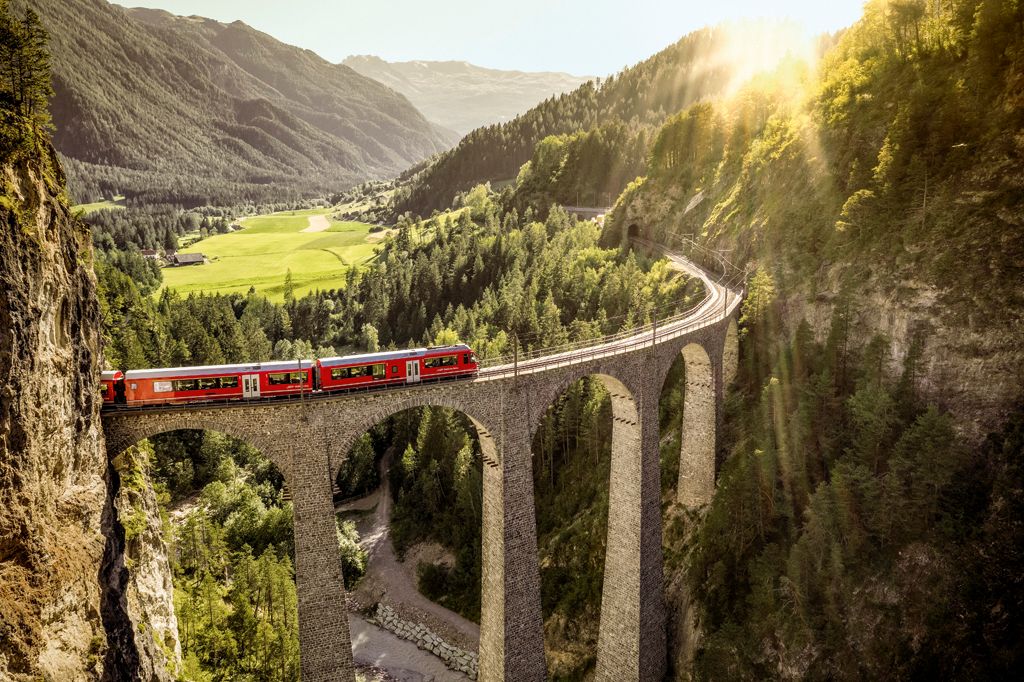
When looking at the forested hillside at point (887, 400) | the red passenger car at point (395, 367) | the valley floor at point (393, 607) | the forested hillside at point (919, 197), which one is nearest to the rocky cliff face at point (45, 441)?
the red passenger car at point (395, 367)

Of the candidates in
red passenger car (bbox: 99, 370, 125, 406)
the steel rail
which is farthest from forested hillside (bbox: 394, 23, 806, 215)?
red passenger car (bbox: 99, 370, 125, 406)

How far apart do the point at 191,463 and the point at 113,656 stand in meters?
46.9

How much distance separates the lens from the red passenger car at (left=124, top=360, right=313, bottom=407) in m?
30.2

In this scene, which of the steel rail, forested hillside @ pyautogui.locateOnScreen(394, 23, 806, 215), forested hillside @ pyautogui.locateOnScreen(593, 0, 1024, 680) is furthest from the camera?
forested hillside @ pyautogui.locateOnScreen(394, 23, 806, 215)

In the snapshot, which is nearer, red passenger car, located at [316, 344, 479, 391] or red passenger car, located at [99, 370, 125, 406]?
red passenger car, located at [99, 370, 125, 406]

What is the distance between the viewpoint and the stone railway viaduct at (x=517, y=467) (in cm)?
3095

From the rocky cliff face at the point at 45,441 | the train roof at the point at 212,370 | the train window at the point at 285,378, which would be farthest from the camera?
the train window at the point at 285,378

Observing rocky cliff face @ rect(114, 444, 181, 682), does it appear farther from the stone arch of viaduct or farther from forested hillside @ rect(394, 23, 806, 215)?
forested hillside @ rect(394, 23, 806, 215)

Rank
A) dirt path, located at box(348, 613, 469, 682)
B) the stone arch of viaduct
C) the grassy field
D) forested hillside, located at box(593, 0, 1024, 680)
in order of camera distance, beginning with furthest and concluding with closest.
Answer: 1. the grassy field
2. dirt path, located at box(348, 613, 469, 682)
3. forested hillside, located at box(593, 0, 1024, 680)
4. the stone arch of viaduct

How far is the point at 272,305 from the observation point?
106 meters

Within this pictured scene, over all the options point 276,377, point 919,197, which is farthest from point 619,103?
point 276,377

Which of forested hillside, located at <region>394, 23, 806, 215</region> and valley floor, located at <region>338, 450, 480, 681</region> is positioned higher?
forested hillside, located at <region>394, 23, 806, 215</region>

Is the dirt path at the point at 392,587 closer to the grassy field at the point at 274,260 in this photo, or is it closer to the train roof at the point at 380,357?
the train roof at the point at 380,357

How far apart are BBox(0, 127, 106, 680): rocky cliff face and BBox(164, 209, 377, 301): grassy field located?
91501mm
